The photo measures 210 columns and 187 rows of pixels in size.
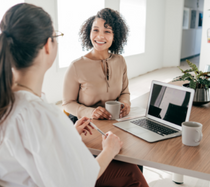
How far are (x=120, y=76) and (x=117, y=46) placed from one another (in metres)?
0.31

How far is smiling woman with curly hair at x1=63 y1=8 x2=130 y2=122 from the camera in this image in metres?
1.75

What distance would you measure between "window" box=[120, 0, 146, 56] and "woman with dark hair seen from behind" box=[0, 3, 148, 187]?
599 centimetres

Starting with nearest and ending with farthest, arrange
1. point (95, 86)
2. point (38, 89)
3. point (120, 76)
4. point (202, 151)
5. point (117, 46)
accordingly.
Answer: point (38, 89)
point (202, 151)
point (95, 86)
point (120, 76)
point (117, 46)

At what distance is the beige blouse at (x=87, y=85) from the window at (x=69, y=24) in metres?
2.85

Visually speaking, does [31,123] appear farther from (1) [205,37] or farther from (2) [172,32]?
(2) [172,32]

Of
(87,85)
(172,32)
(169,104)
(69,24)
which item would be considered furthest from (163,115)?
(172,32)

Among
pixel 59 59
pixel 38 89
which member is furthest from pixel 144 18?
pixel 38 89

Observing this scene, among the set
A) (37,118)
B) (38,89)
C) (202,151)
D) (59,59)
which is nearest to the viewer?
(37,118)

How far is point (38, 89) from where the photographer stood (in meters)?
0.90

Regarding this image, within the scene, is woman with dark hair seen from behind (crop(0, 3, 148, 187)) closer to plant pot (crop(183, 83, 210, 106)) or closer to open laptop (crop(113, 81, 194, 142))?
open laptop (crop(113, 81, 194, 142))

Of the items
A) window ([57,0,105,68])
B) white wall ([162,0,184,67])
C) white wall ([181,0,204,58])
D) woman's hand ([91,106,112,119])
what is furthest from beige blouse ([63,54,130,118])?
white wall ([181,0,204,58])

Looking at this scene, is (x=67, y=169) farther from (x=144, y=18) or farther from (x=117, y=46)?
(x=144, y=18)

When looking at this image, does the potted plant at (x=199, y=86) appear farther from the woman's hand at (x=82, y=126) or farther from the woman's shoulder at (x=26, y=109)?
the woman's shoulder at (x=26, y=109)

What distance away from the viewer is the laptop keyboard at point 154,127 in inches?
50.9
